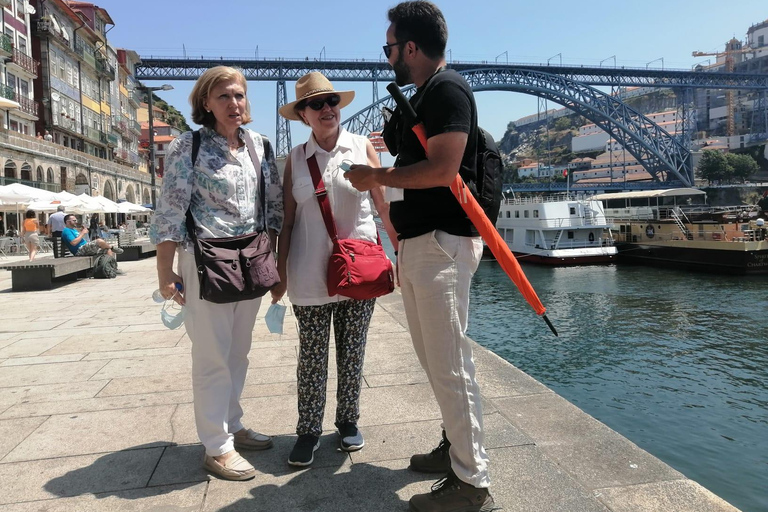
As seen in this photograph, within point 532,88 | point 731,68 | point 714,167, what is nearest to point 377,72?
point 532,88

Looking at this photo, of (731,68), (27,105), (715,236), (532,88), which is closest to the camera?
(715,236)

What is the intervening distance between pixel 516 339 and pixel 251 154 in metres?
8.75

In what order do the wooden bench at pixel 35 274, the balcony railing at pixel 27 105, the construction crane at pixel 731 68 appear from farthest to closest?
the construction crane at pixel 731 68 < the balcony railing at pixel 27 105 < the wooden bench at pixel 35 274

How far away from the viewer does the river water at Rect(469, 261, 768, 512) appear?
17.0 ft

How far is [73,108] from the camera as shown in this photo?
35.0m

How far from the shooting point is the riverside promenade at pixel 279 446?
78.4 inches

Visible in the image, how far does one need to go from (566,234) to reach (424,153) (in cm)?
2501

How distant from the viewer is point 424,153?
74.9 inches

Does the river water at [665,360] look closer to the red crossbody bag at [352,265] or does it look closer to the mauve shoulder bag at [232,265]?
the red crossbody bag at [352,265]

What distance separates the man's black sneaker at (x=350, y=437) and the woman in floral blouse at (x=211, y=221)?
0.38 metres

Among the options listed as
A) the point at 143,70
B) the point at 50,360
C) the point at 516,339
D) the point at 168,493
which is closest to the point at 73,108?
the point at 143,70

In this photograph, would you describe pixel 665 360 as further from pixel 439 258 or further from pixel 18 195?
pixel 18 195

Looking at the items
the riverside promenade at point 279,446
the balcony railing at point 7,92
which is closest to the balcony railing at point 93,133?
the balcony railing at point 7,92

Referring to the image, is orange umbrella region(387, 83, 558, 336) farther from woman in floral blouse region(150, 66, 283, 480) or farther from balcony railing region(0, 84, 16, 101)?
balcony railing region(0, 84, 16, 101)
